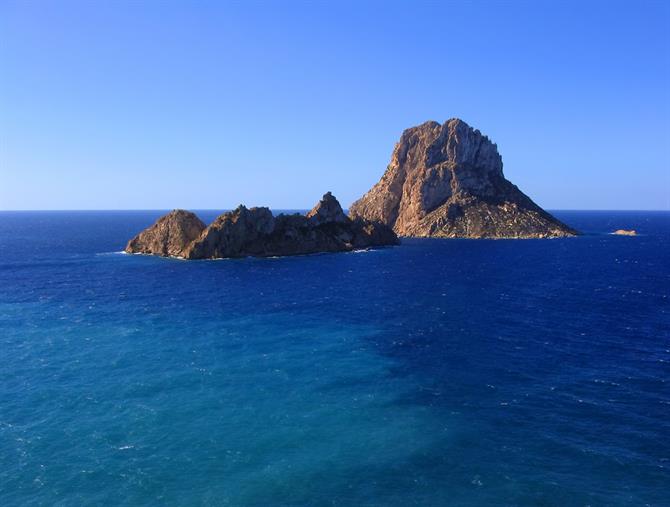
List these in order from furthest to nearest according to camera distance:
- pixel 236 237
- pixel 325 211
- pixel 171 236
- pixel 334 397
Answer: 1. pixel 325 211
2. pixel 171 236
3. pixel 236 237
4. pixel 334 397

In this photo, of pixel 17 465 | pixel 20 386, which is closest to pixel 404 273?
pixel 20 386

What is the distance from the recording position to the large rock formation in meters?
167

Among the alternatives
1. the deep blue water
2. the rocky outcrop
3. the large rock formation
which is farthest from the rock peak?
the deep blue water

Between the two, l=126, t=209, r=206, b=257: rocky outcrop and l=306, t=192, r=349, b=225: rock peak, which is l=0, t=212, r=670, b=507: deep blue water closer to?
l=126, t=209, r=206, b=257: rocky outcrop

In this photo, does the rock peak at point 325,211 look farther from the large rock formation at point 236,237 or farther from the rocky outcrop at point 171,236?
the rocky outcrop at point 171,236

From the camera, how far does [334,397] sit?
54281mm

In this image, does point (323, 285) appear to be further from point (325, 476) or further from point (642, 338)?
point (325, 476)

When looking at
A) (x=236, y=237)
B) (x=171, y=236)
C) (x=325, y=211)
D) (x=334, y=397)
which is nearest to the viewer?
(x=334, y=397)

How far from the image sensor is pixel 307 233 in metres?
189

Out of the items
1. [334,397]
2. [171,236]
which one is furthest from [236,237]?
[334,397]

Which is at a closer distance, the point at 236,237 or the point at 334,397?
the point at 334,397

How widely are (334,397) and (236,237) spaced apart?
122360 mm

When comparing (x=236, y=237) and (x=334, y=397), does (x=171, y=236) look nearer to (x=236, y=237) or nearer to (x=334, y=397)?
(x=236, y=237)

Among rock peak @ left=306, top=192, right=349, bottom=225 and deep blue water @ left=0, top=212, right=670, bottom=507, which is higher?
rock peak @ left=306, top=192, right=349, bottom=225
